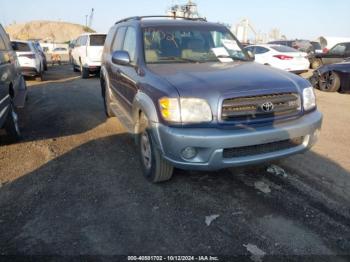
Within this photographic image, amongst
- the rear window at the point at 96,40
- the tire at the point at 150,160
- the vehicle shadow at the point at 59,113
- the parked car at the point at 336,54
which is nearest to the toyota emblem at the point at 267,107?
the tire at the point at 150,160

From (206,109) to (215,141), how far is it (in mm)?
336

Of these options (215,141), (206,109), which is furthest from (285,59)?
(215,141)

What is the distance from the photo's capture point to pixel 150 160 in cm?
405

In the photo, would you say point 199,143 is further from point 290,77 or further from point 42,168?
point 42,168

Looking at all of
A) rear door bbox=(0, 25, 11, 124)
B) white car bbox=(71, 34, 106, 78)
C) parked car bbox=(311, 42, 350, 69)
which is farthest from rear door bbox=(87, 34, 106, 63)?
parked car bbox=(311, 42, 350, 69)

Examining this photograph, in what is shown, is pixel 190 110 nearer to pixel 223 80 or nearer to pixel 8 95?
pixel 223 80

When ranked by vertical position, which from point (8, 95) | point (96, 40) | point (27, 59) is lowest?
point (27, 59)

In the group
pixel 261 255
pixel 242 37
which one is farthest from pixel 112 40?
pixel 242 37

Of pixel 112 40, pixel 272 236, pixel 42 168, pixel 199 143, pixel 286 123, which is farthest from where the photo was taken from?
pixel 112 40

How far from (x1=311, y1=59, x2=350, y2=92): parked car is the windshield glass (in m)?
6.82

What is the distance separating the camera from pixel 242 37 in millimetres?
34375

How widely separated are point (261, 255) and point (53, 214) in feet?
6.72

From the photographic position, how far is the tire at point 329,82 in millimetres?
10922

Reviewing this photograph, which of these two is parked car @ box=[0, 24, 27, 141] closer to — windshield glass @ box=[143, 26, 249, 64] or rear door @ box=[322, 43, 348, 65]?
windshield glass @ box=[143, 26, 249, 64]
